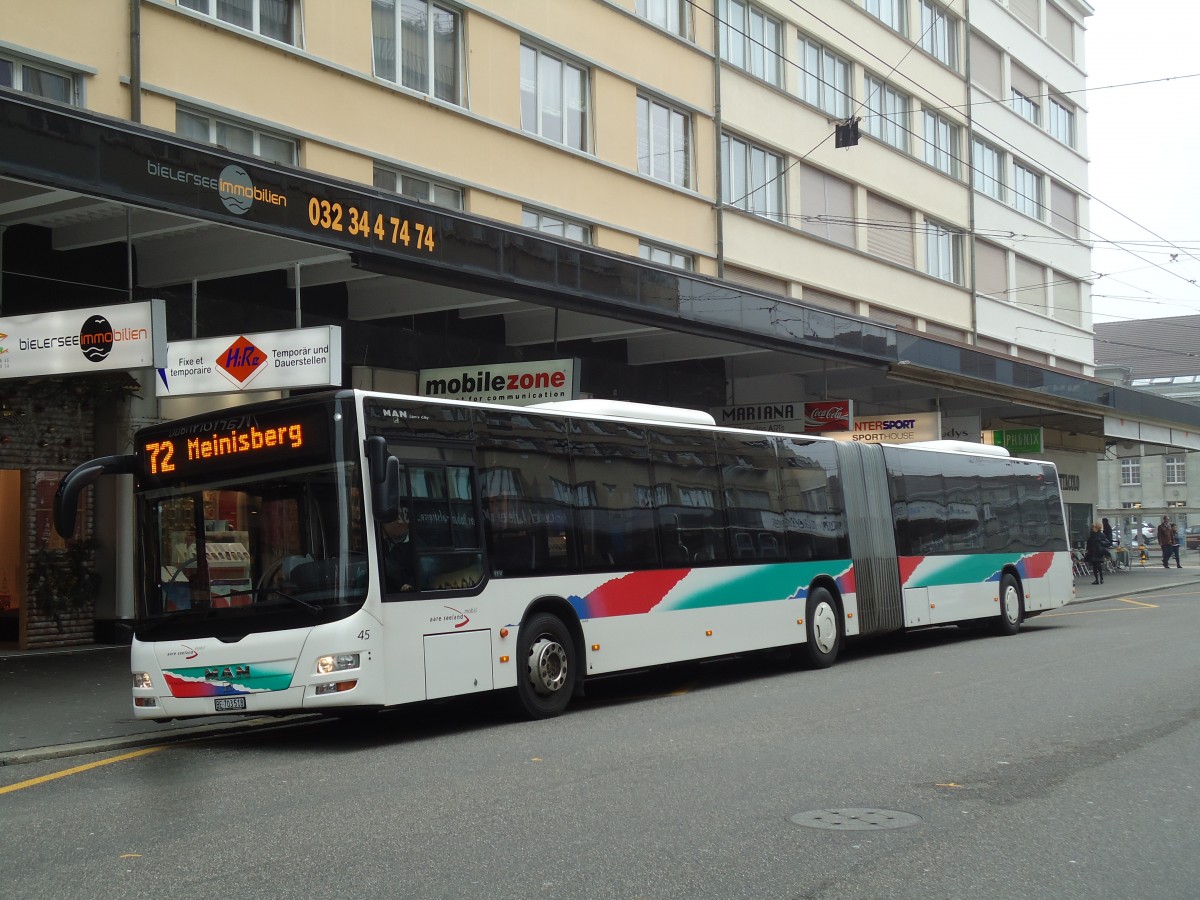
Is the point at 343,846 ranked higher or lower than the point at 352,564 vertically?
lower

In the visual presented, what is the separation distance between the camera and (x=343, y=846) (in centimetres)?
680

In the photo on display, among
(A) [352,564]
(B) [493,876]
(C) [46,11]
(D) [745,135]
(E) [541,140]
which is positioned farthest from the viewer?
(D) [745,135]

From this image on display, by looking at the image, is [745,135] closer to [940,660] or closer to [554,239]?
[554,239]

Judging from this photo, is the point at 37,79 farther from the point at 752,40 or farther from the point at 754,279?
the point at 752,40

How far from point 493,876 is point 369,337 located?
15.0 m

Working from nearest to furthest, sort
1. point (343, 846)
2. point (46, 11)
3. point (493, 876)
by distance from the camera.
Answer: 1. point (493, 876)
2. point (343, 846)
3. point (46, 11)

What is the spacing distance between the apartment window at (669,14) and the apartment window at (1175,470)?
75.0 metres

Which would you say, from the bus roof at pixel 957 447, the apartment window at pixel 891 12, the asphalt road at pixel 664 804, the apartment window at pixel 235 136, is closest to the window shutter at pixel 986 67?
the apartment window at pixel 891 12

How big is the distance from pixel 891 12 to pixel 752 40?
867 centimetres

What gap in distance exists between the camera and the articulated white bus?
34.5ft

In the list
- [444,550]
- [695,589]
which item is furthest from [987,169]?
[444,550]

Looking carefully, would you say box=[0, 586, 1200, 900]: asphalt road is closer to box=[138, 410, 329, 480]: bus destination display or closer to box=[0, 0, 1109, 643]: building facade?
box=[138, 410, 329, 480]: bus destination display

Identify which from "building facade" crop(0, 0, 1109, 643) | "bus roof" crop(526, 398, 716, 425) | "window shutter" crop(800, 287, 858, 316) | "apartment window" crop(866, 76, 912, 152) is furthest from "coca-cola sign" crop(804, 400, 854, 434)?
"apartment window" crop(866, 76, 912, 152)

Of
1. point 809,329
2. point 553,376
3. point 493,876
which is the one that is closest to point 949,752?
point 493,876
